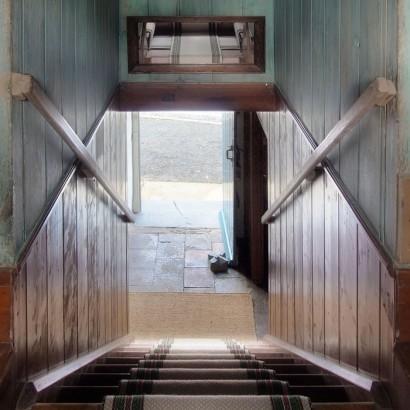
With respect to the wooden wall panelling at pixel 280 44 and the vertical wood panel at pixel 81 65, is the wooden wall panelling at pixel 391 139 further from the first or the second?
the wooden wall panelling at pixel 280 44

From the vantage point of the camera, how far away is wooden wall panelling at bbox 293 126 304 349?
3156 mm

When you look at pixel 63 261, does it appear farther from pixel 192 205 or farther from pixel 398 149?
pixel 192 205

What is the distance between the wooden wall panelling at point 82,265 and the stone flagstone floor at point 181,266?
257 cm

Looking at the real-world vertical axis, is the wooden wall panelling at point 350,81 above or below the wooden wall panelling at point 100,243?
above

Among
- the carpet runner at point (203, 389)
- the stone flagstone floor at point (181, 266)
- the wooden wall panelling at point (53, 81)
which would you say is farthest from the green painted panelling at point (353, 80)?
the stone flagstone floor at point (181, 266)

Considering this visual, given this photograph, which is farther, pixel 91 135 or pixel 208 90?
pixel 208 90

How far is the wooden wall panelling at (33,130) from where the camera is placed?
73.6 inches

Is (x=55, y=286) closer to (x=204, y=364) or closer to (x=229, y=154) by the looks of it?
(x=204, y=364)

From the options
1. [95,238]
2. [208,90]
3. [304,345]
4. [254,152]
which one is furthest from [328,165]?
[254,152]

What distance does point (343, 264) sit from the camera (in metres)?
2.32

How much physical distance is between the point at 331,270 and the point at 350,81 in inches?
30.0

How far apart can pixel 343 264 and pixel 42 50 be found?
1320mm

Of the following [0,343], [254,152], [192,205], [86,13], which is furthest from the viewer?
[192,205]

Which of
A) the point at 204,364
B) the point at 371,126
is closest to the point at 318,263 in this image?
the point at 204,364
